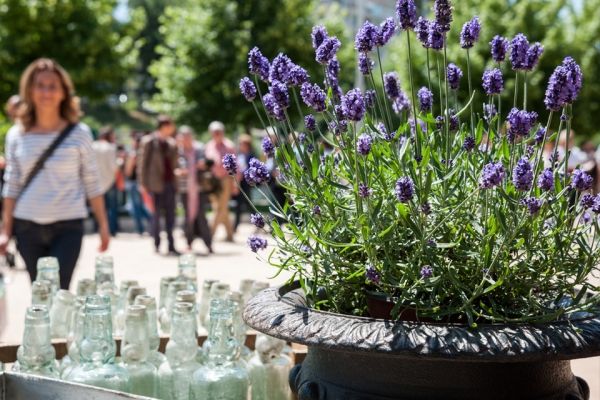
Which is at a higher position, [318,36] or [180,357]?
[318,36]

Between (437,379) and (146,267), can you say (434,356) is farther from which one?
(146,267)

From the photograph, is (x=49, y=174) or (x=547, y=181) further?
(x=49, y=174)

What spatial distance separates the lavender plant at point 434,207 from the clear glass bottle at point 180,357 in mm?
340

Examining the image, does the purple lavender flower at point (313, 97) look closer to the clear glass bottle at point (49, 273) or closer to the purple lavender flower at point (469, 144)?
the purple lavender flower at point (469, 144)

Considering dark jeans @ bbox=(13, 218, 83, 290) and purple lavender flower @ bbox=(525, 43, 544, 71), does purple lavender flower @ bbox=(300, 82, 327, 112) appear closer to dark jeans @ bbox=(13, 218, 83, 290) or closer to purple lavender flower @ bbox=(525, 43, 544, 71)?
purple lavender flower @ bbox=(525, 43, 544, 71)

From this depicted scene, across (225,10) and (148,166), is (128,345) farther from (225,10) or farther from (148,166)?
(225,10)

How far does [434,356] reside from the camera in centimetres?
161

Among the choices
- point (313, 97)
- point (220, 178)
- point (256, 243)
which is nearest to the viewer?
point (313, 97)

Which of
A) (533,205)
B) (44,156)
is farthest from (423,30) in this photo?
(44,156)

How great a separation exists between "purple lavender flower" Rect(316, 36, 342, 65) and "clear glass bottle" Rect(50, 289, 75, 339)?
4.31ft

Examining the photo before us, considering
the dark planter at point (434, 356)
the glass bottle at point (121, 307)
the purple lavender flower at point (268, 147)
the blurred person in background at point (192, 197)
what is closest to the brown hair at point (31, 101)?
the glass bottle at point (121, 307)

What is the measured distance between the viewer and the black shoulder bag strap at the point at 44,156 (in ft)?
16.3

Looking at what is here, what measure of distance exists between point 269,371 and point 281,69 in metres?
0.87

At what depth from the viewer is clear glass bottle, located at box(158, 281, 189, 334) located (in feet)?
9.04
